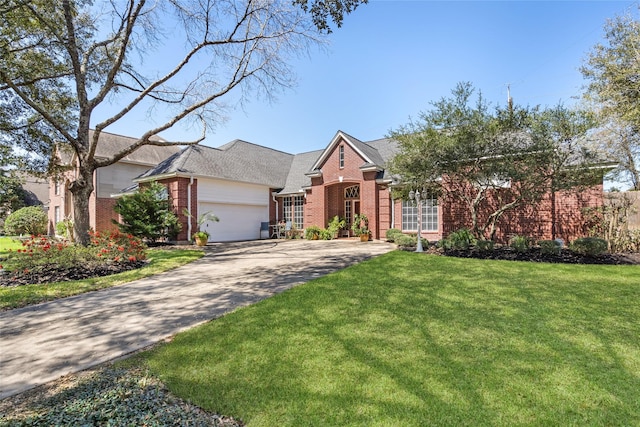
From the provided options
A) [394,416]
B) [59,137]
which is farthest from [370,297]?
[59,137]

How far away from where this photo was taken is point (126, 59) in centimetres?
1272

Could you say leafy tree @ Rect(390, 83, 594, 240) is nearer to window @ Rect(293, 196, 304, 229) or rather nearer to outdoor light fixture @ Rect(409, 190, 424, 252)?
outdoor light fixture @ Rect(409, 190, 424, 252)

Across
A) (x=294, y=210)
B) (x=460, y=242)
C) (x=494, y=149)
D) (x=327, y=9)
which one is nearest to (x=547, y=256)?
(x=460, y=242)

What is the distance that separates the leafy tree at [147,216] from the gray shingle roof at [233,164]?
1.85 m

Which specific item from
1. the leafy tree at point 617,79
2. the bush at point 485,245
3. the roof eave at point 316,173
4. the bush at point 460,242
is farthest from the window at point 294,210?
the leafy tree at point 617,79

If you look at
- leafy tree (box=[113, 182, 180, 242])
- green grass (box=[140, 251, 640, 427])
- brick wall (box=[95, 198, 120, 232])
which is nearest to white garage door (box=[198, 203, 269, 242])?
leafy tree (box=[113, 182, 180, 242])

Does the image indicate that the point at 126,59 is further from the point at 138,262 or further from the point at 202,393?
the point at 202,393

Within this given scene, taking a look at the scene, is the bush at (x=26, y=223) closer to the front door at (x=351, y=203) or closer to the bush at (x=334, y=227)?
the bush at (x=334, y=227)

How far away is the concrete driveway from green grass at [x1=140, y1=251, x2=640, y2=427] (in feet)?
2.08

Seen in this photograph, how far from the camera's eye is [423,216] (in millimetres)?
16328

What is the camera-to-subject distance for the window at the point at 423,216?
1593 cm

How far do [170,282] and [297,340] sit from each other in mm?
4963

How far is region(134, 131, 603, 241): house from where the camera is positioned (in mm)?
13641

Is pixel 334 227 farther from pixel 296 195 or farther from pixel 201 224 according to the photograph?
pixel 201 224
